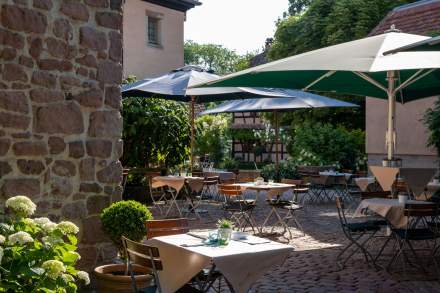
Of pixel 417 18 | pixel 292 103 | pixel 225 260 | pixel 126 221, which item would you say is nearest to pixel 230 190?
pixel 126 221

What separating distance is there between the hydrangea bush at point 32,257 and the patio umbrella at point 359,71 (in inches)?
129

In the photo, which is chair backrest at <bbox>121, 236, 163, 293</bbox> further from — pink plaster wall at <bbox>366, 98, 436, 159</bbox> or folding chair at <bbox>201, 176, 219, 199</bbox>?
pink plaster wall at <bbox>366, 98, 436, 159</bbox>

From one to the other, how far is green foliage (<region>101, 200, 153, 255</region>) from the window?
16127 millimetres

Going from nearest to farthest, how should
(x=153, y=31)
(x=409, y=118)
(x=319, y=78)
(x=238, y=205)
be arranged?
(x=319, y=78)
(x=238, y=205)
(x=409, y=118)
(x=153, y=31)

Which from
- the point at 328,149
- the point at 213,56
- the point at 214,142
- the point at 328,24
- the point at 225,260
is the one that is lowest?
the point at 225,260

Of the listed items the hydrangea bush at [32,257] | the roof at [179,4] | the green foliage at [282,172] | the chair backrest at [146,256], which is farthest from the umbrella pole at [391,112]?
the roof at [179,4]

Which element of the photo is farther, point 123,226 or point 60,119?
point 60,119

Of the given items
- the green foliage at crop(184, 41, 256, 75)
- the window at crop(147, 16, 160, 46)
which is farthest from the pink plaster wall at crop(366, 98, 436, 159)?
the green foliage at crop(184, 41, 256, 75)

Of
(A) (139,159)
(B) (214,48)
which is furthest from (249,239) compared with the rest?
(B) (214,48)

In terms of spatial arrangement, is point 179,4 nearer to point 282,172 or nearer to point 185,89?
point 282,172

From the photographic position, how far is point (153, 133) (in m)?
12.2

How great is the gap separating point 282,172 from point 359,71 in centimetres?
889

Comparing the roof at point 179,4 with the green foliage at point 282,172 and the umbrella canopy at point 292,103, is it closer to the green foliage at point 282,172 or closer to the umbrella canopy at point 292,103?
the green foliage at point 282,172

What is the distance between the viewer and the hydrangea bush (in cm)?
342
